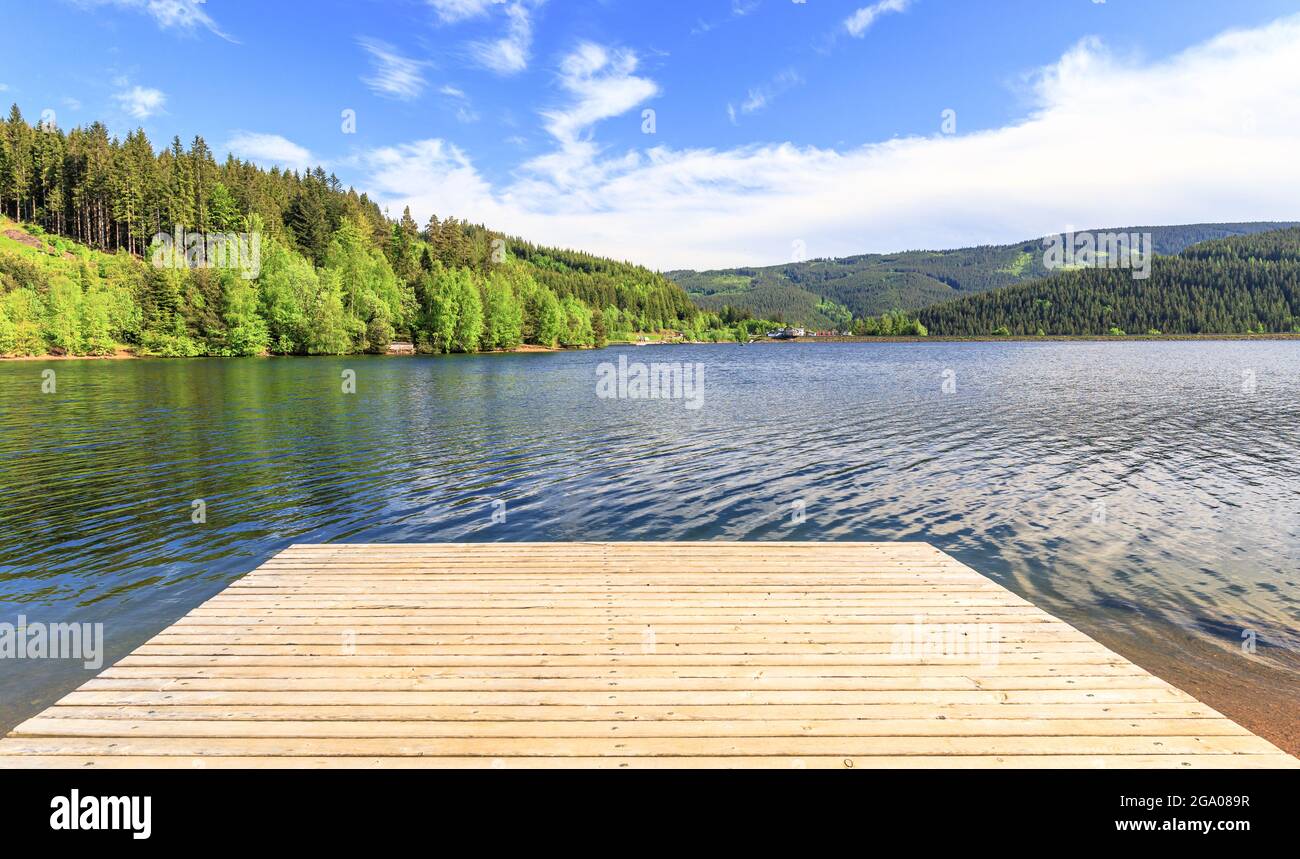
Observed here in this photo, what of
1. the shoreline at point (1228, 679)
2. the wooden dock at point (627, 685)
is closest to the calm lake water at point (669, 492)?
the shoreline at point (1228, 679)

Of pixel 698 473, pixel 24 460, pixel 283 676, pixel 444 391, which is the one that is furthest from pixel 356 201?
pixel 283 676

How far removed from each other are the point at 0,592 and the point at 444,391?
44119mm

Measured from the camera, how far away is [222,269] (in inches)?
4323

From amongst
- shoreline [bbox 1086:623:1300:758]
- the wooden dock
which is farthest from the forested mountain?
shoreline [bbox 1086:623:1300:758]

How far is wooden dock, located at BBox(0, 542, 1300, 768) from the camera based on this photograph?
5883 mm

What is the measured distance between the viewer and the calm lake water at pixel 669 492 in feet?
42.3

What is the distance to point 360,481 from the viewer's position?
75.9 feet

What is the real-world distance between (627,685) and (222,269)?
424 feet

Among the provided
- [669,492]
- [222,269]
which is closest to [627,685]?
[669,492]

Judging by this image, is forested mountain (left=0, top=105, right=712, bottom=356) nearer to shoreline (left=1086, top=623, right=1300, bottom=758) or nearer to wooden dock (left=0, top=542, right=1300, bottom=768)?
wooden dock (left=0, top=542, right=1300, bottom=768)

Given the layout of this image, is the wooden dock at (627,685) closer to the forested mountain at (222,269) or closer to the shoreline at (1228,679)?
the shoreline at (1228,679)

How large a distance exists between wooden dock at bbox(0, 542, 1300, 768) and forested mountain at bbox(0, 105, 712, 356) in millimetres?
114552

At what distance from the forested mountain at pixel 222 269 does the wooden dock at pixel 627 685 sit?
115m

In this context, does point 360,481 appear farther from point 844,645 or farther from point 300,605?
point 844,645
